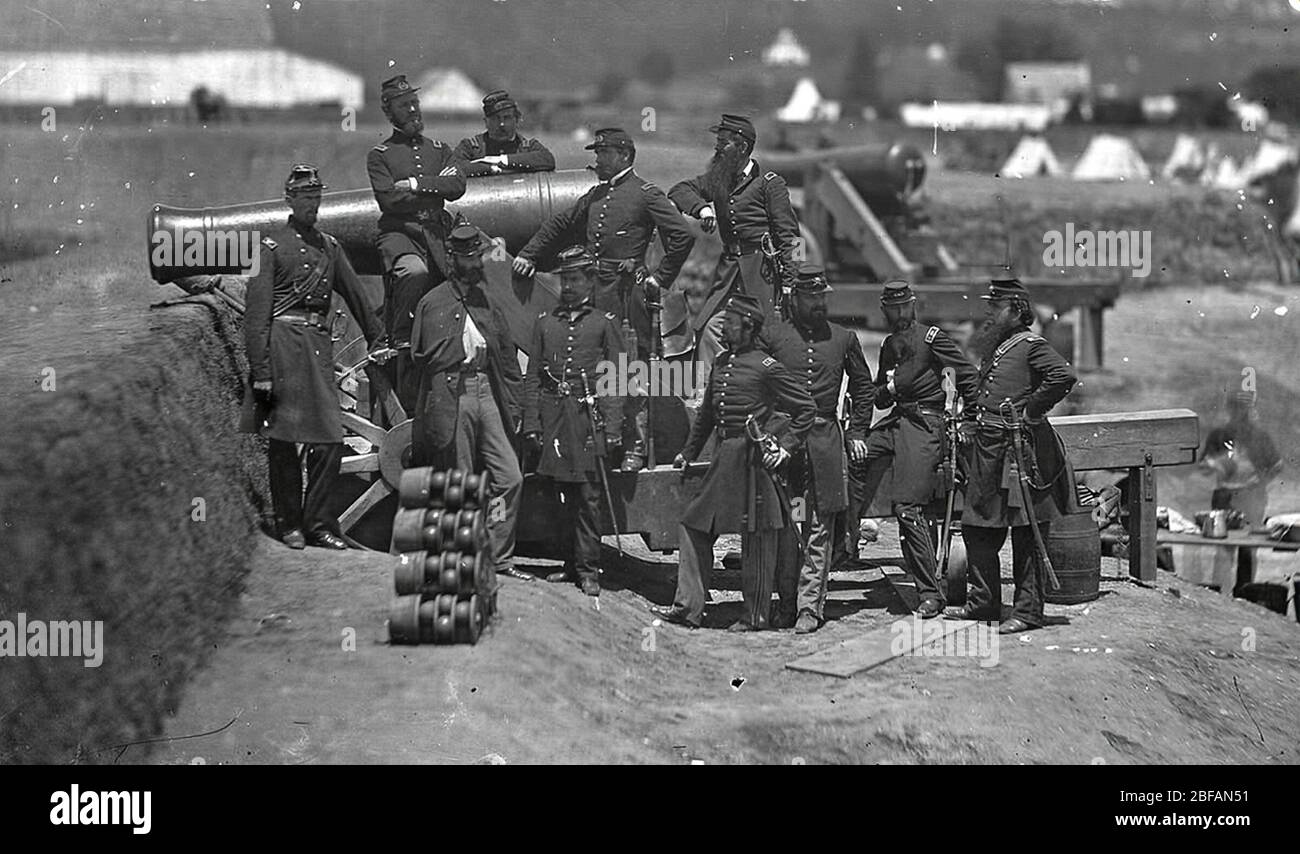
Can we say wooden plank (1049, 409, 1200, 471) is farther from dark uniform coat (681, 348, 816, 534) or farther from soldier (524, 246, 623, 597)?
soldier (524, 246, 623, 597)

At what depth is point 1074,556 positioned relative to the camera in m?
9.55

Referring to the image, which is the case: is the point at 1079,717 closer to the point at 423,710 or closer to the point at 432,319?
the point at 423,710

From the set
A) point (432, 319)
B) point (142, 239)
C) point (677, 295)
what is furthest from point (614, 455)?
point (142, 239)

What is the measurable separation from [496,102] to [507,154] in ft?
1.15

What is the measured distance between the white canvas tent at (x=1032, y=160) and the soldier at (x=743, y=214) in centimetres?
1694

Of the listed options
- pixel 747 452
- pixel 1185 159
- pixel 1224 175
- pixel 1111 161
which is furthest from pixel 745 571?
pixel 1185 159

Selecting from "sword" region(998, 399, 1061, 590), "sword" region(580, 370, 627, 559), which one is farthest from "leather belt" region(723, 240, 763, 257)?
"sword" region(998, 399, 1061, 590)

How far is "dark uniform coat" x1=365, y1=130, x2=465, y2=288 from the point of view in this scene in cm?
950

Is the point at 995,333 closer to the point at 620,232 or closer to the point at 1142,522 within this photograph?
the point at 1142,522

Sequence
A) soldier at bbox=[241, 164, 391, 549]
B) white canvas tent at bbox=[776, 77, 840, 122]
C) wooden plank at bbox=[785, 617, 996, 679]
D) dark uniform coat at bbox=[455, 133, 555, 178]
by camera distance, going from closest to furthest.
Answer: wooden plank at bbox=[785, 617, 996, 679] → soldier at bbox=[241, 164, 391, 549] → dark uniform coat at bbox=[455, 133, 555, 178] → white canvas tent at bbox=[776, 77, 840, 122]

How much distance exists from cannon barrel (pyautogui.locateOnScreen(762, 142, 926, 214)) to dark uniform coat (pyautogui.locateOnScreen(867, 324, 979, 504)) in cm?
934

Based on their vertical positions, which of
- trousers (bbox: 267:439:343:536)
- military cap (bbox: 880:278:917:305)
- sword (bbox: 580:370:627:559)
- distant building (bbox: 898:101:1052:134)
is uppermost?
distant building (bbox: 898:101:1052:134)

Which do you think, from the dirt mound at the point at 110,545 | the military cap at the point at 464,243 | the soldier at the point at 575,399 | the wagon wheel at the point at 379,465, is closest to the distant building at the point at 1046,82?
the soldier at the point at 575,399

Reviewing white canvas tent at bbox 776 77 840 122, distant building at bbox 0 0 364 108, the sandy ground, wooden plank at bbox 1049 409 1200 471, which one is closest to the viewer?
the sandy ground
